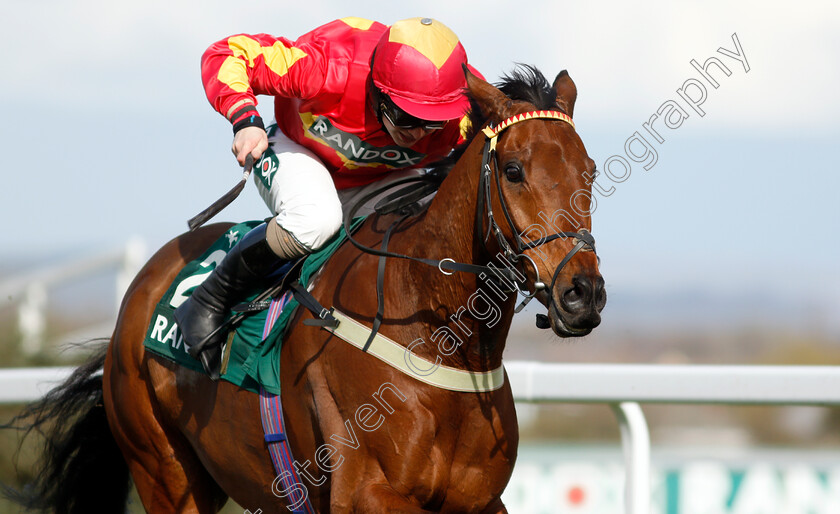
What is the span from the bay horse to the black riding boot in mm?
140

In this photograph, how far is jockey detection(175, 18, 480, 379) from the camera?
3096 mm

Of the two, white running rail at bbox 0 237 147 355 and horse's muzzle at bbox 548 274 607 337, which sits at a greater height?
horse's muzzle at bbox 548 274 607 337

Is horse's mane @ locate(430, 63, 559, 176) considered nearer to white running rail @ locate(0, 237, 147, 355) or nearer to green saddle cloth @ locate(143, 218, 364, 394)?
green saddle cloth @ locate(143, 218, 364, 394)

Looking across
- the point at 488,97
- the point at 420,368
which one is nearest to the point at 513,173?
the point at 488,97

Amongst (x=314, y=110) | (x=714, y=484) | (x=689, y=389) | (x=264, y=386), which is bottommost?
(x=714, y=484)

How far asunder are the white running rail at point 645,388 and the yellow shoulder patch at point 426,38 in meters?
1.43

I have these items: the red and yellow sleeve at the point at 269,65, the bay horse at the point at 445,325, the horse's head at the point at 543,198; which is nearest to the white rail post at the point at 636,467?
the bay horse at the point at 445,325

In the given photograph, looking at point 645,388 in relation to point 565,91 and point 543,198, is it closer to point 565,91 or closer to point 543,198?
point 565,91

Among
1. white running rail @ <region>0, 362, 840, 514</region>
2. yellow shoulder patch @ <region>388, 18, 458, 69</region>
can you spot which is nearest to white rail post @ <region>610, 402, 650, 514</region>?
white running rail @ <region>0, 362, 840, 514</region>

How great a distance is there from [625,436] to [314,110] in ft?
5.71

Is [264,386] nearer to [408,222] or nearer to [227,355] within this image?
[227,355]

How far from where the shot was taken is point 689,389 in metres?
3.83

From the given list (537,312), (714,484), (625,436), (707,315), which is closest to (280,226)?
(537,312)

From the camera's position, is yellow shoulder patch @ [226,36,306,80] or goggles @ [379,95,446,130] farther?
yellow shoulder patch @ [226,36,306,80]
